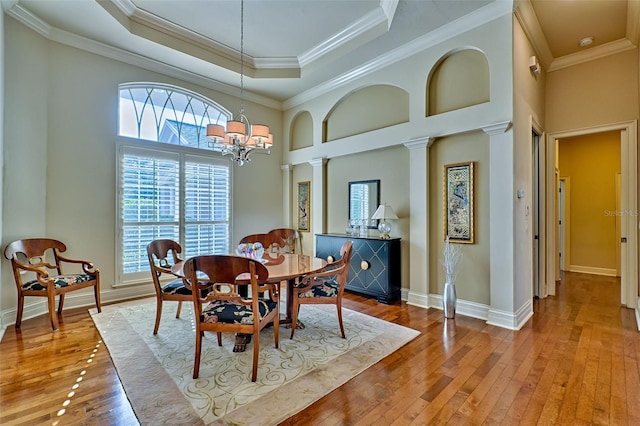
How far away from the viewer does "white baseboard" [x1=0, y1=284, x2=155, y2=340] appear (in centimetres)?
331

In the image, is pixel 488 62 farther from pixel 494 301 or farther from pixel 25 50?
pixel 25 50

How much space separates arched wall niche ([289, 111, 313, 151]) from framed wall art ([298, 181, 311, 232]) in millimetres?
784

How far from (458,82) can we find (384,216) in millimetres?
1913

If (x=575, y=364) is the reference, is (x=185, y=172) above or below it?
above

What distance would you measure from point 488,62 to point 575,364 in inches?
123

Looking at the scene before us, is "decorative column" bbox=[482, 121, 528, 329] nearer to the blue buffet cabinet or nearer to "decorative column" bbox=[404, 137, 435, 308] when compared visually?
"decorative column" bbox=[404, 137, 435, 308]

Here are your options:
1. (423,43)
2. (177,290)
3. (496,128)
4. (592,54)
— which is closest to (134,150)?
(177,290)

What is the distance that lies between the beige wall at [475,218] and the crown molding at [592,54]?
2.23 meters

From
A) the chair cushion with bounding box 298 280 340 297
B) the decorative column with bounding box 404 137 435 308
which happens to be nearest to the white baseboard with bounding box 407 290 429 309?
the decorative column with bounding box 404 137 435 308

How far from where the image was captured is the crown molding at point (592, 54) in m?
3.93

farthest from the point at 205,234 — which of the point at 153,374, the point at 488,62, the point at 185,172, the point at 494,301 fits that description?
the point at 488,62

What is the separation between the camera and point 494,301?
3377 mm

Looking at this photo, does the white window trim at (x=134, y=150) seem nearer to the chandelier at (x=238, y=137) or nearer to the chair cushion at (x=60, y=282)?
the chair cushion at (x=60, y=282)

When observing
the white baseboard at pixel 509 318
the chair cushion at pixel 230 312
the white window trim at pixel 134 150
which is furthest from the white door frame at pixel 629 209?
the white window trim at pixel 134 150
